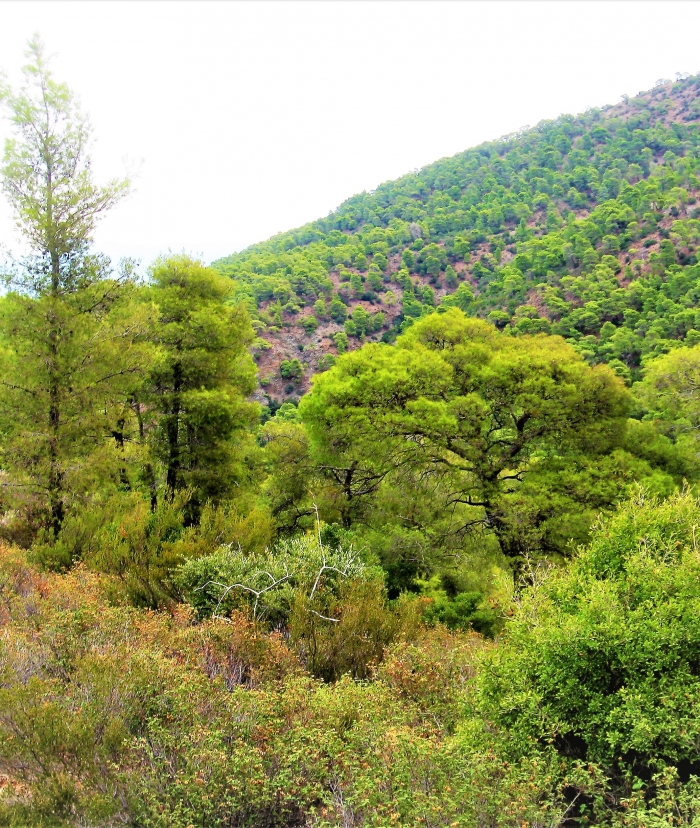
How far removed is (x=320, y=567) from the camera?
7.81 metres

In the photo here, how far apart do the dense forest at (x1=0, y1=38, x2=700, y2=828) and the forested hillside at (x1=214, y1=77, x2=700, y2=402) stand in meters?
23.6

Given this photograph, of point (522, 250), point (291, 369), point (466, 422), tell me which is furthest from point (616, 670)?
point (522, 250)

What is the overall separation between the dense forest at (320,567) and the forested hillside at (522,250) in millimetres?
23565

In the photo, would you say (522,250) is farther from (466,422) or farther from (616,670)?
(616,670)

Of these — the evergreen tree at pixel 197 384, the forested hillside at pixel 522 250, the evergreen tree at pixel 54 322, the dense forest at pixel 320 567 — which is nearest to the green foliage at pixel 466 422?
the dense forest at pixel 320 567

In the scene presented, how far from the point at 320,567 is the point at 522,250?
216 feet

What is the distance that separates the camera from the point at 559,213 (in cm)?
7325

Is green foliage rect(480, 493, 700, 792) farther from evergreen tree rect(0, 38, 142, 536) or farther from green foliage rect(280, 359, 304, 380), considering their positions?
green foliage rect(280, 359, 304, 380)

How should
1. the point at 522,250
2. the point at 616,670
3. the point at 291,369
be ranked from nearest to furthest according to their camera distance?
the point at 616,670 → the point at 291,369 → the point at 522,250

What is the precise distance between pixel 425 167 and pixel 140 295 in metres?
106

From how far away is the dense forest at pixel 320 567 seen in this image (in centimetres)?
348

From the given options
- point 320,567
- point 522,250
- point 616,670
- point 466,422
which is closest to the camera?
point 616,670

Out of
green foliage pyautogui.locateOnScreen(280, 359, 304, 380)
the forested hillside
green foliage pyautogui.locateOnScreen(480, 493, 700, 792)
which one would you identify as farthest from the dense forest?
green foliage pyautogui.locateOnScreen(280, 359, 304, 380)

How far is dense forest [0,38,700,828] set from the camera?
11.4ft
